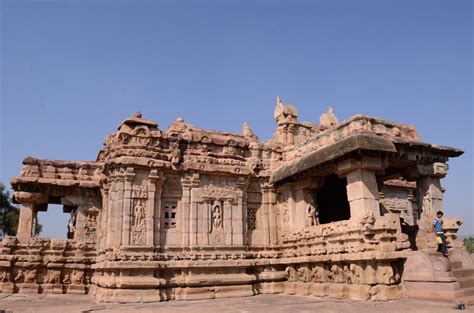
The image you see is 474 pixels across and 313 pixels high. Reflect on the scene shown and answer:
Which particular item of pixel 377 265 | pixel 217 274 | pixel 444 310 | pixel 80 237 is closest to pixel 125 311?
pixel 217 274

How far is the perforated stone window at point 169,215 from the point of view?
1424 cm

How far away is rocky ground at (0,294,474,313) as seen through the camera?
9.48 m

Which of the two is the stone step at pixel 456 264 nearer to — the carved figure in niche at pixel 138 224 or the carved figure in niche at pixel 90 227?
the carved figure in niche at pixel 138 224

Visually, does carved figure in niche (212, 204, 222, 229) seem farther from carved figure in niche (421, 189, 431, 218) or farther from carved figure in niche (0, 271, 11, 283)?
carved figure in niche (0, 271, 11, 283)

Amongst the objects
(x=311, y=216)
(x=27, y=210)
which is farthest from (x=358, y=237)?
(x=27, y=210)

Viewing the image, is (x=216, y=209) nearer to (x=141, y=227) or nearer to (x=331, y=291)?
(x=141, y=227)

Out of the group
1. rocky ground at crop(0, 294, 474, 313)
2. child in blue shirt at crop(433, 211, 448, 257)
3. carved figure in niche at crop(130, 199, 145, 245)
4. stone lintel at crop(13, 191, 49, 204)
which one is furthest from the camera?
stone lintel at crop(13, 191, 49, 204)

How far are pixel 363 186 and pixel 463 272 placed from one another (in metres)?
3.40

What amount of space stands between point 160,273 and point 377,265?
22.1 feet

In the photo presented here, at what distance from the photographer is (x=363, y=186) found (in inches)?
466

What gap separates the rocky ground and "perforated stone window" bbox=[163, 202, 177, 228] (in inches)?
105

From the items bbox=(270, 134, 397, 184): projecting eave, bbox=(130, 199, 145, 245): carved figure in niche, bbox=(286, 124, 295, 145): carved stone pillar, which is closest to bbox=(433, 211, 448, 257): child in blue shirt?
bbox=(270, 134, 397, 184): projecting eave

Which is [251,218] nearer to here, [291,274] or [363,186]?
[291,274]

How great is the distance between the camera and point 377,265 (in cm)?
1088
